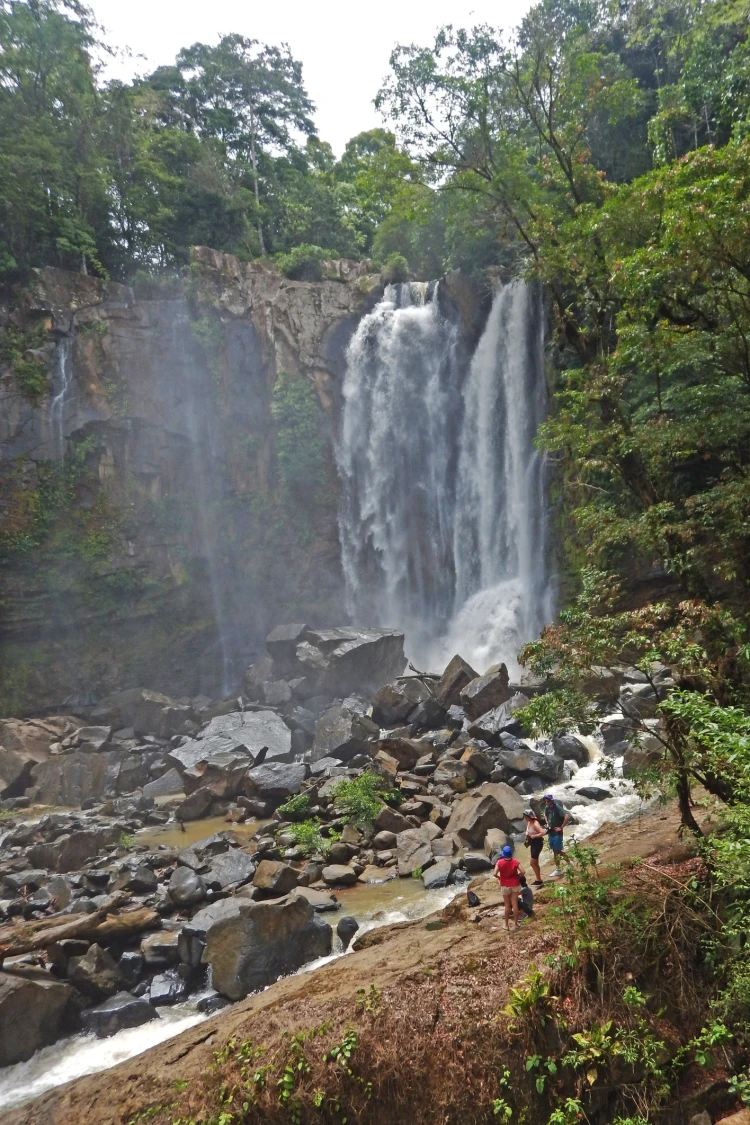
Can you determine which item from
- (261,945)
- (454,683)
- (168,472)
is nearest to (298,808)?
(261,945)

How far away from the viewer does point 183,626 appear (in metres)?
25.5

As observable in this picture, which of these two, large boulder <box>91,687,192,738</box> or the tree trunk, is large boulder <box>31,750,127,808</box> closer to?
large boulder <box>91,687,192,738</box>

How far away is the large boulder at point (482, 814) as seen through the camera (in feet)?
32.7

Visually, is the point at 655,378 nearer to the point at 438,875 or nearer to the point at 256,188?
the point at 438,875

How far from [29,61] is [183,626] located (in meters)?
20.7

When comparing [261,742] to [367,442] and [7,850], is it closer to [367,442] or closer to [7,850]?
[7,850]

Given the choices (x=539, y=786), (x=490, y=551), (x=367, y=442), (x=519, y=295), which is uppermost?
(x=519, y=295)

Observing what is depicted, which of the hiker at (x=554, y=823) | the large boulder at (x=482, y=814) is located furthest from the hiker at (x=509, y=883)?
the large boulder at (x=482, y=814)

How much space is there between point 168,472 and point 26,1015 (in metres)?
21.3

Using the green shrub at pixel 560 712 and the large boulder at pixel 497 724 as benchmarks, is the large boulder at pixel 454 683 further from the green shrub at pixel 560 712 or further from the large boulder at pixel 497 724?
the green shrub at pixel 560 712

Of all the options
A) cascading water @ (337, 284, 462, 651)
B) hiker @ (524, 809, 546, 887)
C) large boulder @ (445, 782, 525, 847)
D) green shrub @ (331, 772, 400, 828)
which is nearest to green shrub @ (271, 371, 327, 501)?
cascading water @ (337, 284, 462, 651)

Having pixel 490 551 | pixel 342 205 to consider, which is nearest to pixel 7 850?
pixel 490 551

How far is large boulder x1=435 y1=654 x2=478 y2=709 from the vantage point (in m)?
16.9

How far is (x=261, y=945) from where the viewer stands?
7.20m
